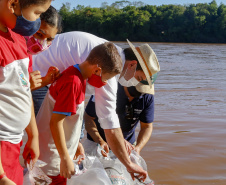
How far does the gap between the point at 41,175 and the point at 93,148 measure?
2.90 ft

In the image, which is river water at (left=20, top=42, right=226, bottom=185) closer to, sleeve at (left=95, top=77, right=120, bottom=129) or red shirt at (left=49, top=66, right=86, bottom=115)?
sleeve at (left=95, top=77, right=120, bottom=129)

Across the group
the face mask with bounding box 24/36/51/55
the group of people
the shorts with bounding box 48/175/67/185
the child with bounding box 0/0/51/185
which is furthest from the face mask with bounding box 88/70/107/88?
the shorts with bounding box 48/175/67/185

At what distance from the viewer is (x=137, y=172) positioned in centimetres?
318

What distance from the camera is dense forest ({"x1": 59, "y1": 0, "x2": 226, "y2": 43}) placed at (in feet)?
226

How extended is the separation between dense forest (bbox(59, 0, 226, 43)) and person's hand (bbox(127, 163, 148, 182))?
6463 cm

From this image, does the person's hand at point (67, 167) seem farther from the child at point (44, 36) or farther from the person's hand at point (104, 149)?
the person's hand at point (104, 149)

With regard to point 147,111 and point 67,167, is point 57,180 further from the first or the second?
point 147,111

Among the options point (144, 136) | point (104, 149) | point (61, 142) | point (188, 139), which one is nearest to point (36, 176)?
point (61, 142)

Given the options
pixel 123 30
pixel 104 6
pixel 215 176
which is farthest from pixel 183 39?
pixel 215 176

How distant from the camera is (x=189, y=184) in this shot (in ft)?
14.7

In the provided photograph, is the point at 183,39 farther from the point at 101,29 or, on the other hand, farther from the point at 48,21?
the point at 48,21

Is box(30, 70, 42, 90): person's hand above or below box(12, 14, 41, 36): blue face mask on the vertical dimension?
below

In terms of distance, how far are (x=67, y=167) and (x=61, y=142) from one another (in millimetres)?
171

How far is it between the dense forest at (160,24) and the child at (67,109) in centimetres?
6519
